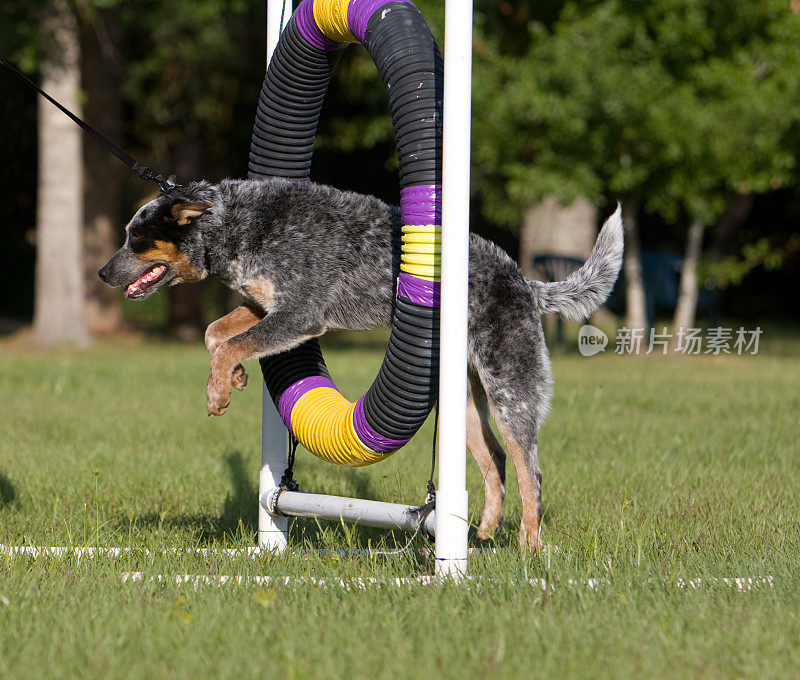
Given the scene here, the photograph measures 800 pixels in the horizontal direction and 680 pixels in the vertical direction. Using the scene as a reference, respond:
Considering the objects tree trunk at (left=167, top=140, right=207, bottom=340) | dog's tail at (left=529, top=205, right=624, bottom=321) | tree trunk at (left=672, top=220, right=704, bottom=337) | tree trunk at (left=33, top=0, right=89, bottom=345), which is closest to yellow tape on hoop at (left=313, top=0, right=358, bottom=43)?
dog's tail at (left=529, top=205, right=624, bottom=321)

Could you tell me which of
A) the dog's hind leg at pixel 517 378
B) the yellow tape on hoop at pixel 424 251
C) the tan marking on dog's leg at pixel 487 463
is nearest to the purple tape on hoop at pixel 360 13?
the yellow tape on hoop at pixel 424 251

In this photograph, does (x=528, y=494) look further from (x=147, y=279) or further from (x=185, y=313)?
(x=185, y=313)

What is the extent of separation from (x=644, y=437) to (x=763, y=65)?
891cm

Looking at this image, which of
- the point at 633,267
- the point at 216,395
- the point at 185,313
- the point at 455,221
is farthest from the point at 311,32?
the point at 185,313

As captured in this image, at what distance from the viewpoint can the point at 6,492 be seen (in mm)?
6055

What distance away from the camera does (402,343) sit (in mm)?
4305

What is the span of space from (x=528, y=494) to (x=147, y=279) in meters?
2.01

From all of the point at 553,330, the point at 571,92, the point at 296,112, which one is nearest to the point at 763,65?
the point at 571,92

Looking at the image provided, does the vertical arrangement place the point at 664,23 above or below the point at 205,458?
above

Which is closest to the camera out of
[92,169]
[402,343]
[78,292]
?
[402,343]

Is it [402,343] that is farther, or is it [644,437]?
[644,437]

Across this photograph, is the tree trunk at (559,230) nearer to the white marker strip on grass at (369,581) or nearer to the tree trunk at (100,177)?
the tree trunk at (100,177)

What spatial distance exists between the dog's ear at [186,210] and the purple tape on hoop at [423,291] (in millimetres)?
991

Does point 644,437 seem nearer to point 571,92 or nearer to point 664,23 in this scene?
point 571,92
